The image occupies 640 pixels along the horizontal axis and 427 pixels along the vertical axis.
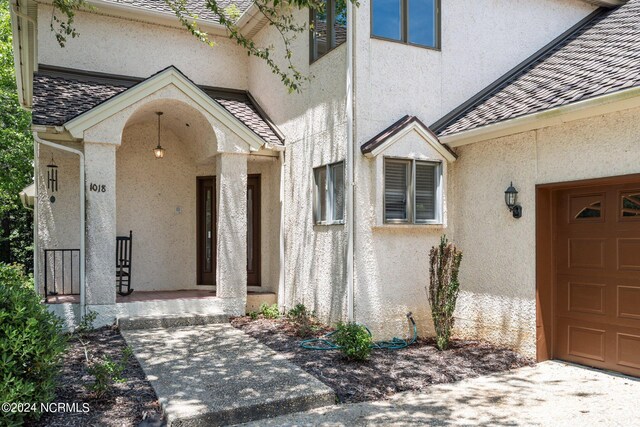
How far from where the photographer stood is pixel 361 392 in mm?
5895

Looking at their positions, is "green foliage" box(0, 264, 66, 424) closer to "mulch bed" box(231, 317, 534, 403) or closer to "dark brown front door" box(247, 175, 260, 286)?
"mulch bed" box(231, 317, 534, 403)

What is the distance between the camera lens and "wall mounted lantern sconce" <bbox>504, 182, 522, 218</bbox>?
7.61 meters

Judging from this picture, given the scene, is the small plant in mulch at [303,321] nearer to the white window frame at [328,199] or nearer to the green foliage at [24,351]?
the white window frame at [328,199]

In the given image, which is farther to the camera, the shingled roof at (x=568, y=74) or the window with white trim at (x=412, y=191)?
the window with white trim at (x=412, y=191)

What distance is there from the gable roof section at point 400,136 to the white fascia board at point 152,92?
112 inches

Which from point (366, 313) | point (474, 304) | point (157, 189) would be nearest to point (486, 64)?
point (474, 304)

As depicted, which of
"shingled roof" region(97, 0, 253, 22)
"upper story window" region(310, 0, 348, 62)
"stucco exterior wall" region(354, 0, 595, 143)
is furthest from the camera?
"shingled roof" region(97, 0, 253, 22)

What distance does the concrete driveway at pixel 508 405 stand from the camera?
5.10 m

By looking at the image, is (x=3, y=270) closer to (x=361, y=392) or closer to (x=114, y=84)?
(x=114, y=84)

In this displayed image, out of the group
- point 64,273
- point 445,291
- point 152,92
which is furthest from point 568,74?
point 64,273

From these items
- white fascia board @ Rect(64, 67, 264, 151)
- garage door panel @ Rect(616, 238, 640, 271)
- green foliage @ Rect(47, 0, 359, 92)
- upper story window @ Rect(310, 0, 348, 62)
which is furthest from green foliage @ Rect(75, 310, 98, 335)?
garage door panel @ Rect(616, 238, 640, 271)

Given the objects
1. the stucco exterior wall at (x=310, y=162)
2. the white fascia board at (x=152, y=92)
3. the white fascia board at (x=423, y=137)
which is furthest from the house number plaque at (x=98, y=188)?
the white fascia board at (x=423, y=137)

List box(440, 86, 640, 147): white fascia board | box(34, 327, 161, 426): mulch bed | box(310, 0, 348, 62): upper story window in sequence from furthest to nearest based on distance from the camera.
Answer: box(310, 0, 348, 62): upper story window
box(440, 86, 640, 147): white fascia board
box(34, 327, 161, 426): mulch bed

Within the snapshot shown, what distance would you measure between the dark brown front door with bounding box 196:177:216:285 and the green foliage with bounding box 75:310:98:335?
3318mm
